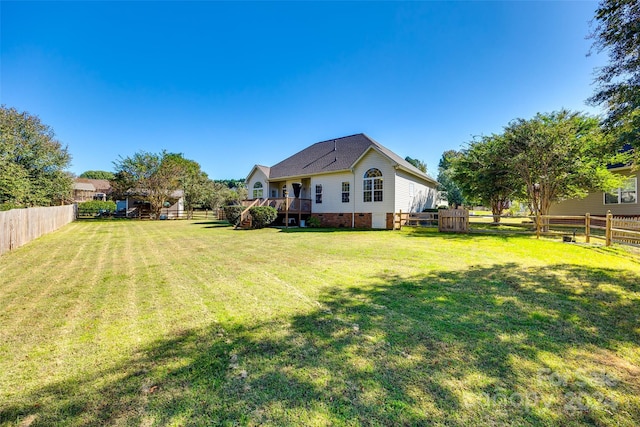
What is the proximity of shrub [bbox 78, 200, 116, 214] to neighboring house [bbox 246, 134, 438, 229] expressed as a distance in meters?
26.2

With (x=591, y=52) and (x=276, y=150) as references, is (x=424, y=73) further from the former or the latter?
(x=276, y=150)

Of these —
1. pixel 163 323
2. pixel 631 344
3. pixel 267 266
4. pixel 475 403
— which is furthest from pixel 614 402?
pixel 267 266

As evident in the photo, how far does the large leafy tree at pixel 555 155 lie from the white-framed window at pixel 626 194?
2974mm

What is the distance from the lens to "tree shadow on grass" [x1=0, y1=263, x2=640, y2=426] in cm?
202

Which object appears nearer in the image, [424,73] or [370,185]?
[424,73]

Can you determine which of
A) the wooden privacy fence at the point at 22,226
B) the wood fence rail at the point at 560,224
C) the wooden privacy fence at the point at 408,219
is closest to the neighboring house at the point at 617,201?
the wood fence rail at the point at 560,224

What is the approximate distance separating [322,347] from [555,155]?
16242 mm

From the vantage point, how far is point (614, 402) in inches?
85.0

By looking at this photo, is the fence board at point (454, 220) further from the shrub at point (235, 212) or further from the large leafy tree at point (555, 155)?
the shrub at point (235, 212)

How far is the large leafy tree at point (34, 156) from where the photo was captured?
66.6 ft

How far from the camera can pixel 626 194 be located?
16.4 metres

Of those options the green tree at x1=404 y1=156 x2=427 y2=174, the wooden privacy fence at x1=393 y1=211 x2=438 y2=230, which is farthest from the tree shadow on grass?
the green tree at x1=404 y1=156 x2=427 y2=174

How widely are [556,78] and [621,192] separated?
10.6 meters

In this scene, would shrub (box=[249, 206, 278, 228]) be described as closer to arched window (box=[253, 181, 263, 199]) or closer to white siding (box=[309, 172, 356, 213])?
white siding (box=[309, 172, 356, 213])
